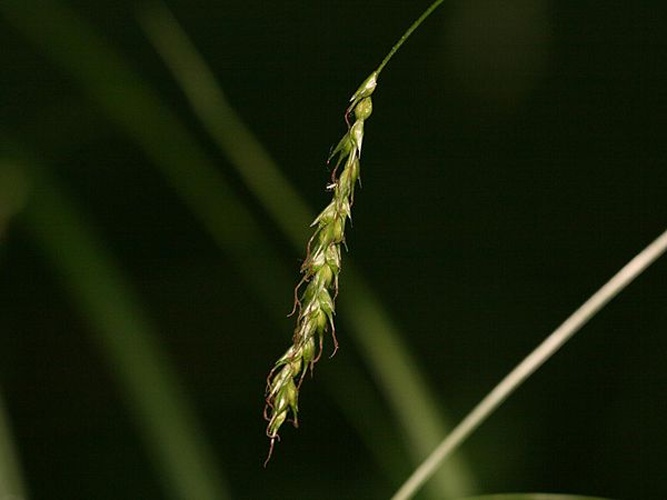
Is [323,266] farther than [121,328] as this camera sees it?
No

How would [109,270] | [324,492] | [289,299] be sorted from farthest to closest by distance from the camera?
[324,492], [289,299], [109,270]

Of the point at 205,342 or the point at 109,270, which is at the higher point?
the point at 109,270

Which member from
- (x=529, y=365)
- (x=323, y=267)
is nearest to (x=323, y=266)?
(x=323, y=267)

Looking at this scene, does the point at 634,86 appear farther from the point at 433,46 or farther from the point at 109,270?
the point at 109,270

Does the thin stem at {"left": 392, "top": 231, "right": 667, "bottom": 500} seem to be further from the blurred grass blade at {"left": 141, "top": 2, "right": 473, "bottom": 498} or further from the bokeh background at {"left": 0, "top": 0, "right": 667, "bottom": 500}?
the bokeh background at {"left": 0, "top": 0, "right": 667, "bottom": 500}

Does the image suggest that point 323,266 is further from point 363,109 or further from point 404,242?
point 404,242

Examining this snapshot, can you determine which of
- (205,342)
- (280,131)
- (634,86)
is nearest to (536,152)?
(634,86)

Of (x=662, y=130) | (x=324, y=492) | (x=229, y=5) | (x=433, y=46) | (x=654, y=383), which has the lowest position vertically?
(x=654, y=383)
